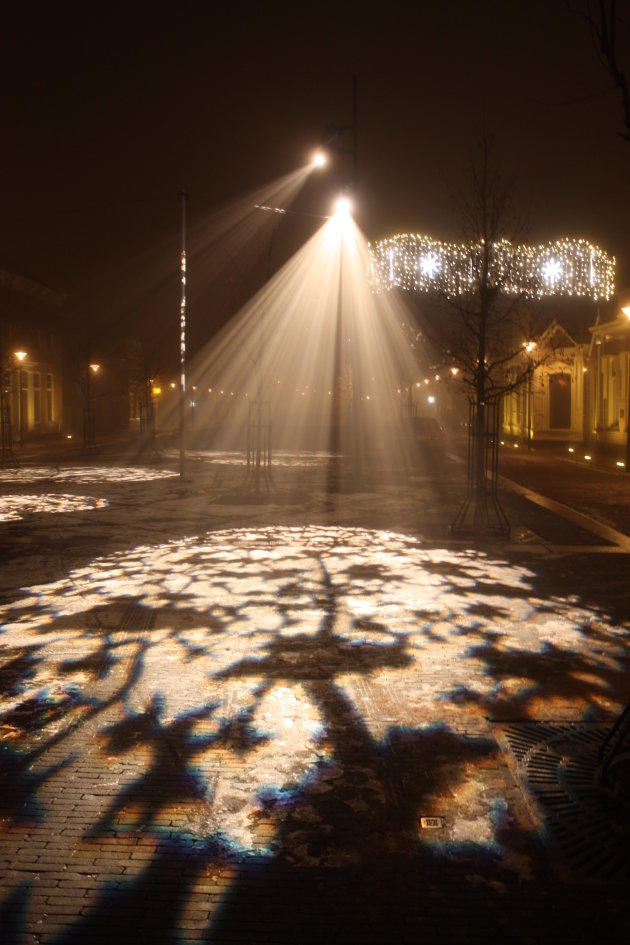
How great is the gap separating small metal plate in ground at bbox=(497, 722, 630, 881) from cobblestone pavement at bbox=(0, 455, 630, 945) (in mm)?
16

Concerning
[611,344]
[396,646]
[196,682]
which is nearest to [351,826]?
[196,682]

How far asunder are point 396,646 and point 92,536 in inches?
298

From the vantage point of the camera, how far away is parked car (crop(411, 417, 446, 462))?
36469 mm

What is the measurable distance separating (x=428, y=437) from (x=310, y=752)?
33.0 metres

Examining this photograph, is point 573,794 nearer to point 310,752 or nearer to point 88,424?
point 310,752

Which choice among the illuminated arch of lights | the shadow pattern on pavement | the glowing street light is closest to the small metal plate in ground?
the shadow pattern on pavement

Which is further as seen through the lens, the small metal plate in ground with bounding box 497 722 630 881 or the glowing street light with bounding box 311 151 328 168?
the glowing street light with bounding box 311 151 328 168

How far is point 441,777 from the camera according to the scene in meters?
4.49

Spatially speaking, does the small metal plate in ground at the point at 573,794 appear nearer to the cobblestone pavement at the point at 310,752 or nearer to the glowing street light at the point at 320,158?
the cobblestone pavement at the point at 310,752

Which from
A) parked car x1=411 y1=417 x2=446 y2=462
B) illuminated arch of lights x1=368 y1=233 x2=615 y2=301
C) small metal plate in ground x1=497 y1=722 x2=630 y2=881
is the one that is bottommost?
small metal plate in ground x1=497 y1=722 x2=630 y2=881

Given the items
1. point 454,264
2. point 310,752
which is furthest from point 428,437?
point 310,752

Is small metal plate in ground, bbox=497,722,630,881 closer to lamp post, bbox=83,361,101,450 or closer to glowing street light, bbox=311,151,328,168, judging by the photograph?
glowing street light, bbox=311,151,328,168

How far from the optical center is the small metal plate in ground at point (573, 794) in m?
3.74

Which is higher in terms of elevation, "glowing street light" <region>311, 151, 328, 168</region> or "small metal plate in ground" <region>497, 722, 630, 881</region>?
"glowing street light" <region>311, 151, 328, 168</region>
